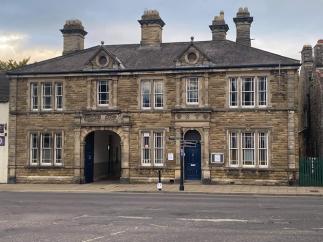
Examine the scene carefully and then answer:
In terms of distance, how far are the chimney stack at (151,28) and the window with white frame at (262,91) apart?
8277 millimetres

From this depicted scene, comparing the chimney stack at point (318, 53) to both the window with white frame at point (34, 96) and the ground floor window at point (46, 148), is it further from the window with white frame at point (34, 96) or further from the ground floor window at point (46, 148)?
the window with white frame at point (34, 96)

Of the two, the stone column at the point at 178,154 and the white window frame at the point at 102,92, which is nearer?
the stone column at the point at 178,154

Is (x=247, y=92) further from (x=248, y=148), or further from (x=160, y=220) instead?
(x=160, y=220)

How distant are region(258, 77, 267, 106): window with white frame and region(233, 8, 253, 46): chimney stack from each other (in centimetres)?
619

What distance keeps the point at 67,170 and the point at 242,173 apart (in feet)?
36.8

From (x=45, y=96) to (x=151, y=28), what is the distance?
8.65 m

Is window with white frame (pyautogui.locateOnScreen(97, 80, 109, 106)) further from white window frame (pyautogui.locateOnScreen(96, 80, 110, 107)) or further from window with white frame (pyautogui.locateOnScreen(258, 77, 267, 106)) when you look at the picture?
window with white frame (pyautogui.locateOnScreen(258, 77, 267, 106))

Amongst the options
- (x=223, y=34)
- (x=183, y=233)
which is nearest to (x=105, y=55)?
(x=223, y=34)

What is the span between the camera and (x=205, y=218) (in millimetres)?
15570

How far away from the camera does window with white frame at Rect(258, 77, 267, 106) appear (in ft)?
100

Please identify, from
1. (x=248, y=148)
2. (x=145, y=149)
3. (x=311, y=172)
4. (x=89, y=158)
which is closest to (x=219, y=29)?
(x=248, y=148)

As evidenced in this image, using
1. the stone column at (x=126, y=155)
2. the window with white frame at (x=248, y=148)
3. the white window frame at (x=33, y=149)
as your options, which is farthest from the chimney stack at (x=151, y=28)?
the white window frame at (x=33, y=149)

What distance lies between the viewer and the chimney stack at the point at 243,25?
36.2 metres

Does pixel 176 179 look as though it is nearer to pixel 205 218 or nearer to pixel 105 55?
pixel 105 55
